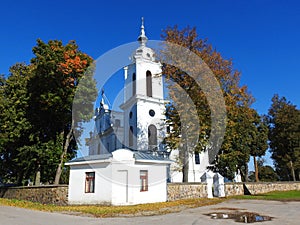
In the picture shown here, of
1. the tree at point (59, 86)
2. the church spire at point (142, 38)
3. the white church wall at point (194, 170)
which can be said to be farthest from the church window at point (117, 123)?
the tree at point (59, 86)

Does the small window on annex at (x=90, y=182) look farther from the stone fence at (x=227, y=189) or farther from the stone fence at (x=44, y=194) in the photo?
the stone fence at (x=227, y=189)

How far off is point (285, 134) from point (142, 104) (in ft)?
62.5

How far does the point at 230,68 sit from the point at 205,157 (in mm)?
12845

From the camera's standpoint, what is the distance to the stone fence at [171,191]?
59.1ft

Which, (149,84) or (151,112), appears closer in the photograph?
(151,112)

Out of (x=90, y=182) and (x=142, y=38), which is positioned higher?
(x=142, y=38)

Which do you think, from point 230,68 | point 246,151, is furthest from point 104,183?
point 246,151

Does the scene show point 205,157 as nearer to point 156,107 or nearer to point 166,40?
point 156,107

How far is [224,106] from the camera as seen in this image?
19.2 m

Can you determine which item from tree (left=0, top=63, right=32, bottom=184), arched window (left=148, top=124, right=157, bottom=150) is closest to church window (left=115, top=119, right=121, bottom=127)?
arched window (left=148, top=124, right=157, bottom=150)

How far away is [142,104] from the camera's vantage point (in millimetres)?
30688

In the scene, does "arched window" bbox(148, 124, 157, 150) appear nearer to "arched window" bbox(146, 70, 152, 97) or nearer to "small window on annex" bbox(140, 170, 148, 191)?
"arched window" bbox(146, 70, 152, 97)

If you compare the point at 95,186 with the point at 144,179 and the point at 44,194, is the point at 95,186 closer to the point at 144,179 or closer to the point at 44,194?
the point at 144,179

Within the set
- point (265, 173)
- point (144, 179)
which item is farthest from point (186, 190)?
point (265, 173)
